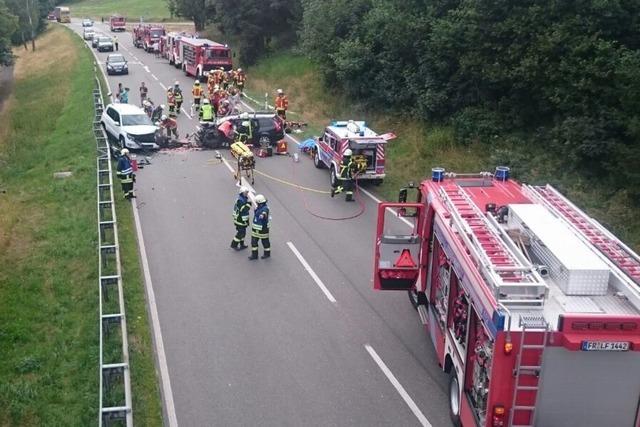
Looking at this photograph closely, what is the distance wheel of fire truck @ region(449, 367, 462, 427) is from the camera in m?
9.42

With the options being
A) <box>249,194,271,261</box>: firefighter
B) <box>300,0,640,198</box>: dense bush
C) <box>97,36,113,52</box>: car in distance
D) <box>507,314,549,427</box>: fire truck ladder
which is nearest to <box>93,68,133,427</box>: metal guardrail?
<box>249,194,271,261</box>: firefighter

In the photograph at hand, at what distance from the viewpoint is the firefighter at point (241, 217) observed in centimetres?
1544

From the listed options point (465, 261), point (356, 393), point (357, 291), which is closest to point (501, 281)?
point (465, 261)

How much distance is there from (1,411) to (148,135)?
16111 millimetres

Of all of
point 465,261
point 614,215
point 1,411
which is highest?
point 465,261

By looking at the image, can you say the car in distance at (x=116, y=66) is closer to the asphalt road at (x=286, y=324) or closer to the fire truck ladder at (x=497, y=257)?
the asphalt road at (x=286, y=324)

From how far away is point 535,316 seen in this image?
7223 millimetres

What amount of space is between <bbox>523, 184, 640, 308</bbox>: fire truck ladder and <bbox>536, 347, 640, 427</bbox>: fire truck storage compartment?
0.75 m

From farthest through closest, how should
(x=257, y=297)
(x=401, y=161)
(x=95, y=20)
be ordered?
(x=95, y=20), (x=401, y=161), (x=257, y=297)

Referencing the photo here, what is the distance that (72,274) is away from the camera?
603 inches

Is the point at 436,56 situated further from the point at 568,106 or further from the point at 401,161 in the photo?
the point at 568,106

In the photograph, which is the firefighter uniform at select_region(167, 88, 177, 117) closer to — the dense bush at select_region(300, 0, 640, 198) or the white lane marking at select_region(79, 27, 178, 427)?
the dense bush at select_region(300, 0, 640, 198)

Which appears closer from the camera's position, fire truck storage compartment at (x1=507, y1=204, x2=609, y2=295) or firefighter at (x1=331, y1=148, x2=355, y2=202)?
fire truck storage compartment at (x1=507, y1=204, x2=609, y2=295)

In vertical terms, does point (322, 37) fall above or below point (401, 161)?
above
